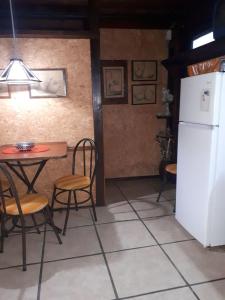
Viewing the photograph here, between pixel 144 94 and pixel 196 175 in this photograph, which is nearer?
pixel 196 175

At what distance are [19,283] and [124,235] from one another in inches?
40.8

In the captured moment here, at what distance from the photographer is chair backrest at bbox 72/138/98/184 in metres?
2.93

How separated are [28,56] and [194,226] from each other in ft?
8.21

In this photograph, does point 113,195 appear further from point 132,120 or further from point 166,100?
point 166,100

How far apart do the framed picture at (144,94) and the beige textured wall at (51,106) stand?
1.26 meters

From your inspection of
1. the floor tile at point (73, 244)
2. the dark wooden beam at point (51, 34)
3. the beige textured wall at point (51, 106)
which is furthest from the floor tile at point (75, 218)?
the dark wooden beam at point (51, 34)

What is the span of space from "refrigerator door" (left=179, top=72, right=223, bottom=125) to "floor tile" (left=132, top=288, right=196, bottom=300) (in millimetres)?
1269

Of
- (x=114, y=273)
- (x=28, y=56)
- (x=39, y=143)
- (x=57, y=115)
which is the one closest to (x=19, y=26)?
(x=28, y=56)

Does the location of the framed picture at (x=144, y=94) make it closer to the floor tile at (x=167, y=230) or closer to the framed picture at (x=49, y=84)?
the framed picture at (x=49, y=84)

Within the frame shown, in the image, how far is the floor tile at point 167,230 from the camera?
7.77ft

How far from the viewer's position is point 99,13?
323cm

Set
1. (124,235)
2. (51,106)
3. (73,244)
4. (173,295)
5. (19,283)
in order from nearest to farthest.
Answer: (173,295), (19,283), (73,244), (124,235), (51,106)

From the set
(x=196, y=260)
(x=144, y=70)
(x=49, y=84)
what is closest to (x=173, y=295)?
(x=196, y=260)

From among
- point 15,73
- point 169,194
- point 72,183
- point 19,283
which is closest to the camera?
point 19,283
